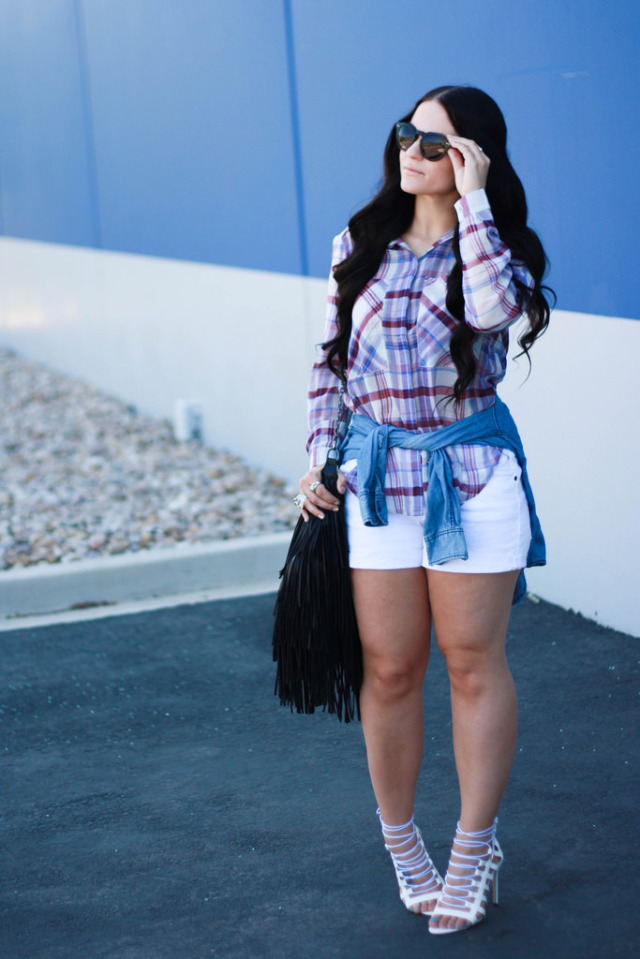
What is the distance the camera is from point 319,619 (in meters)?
2.78

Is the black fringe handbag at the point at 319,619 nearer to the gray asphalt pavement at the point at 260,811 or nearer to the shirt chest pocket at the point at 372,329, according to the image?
the shirt chest pocket at the point at 372,329

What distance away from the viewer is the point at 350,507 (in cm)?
277

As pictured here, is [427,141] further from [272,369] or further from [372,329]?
[272,369]

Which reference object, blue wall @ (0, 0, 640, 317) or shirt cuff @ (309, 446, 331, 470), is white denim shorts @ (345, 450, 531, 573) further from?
blue wall @ (0, 0, 640, 317)

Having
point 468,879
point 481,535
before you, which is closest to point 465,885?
point 468,879

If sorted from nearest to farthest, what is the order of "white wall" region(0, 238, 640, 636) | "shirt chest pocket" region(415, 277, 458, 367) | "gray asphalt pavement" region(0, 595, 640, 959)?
"shirt chest pocket" region(415, 277, 458, 367) → "gray asphalt pavement" region(0, 595, 640, 959) → "white wall" region(0, 238, 640, 636)

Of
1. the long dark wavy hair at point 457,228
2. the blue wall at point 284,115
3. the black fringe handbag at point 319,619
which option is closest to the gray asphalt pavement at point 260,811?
the black fringe handbag at point 319,619

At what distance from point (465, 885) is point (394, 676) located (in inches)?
20.3

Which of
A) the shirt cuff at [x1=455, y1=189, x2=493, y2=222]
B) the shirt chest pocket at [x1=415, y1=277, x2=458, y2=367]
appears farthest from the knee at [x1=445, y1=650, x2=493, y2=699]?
the shirt cuff at [x1=455, y1=189, x2=493, y2=222]

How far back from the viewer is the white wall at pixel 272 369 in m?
4.62

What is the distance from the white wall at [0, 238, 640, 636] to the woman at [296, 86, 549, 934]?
6.37ft

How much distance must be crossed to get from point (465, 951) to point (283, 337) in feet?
16.6

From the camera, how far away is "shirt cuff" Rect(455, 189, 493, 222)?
252 cm

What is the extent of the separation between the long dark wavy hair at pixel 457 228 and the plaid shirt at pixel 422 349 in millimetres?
27
